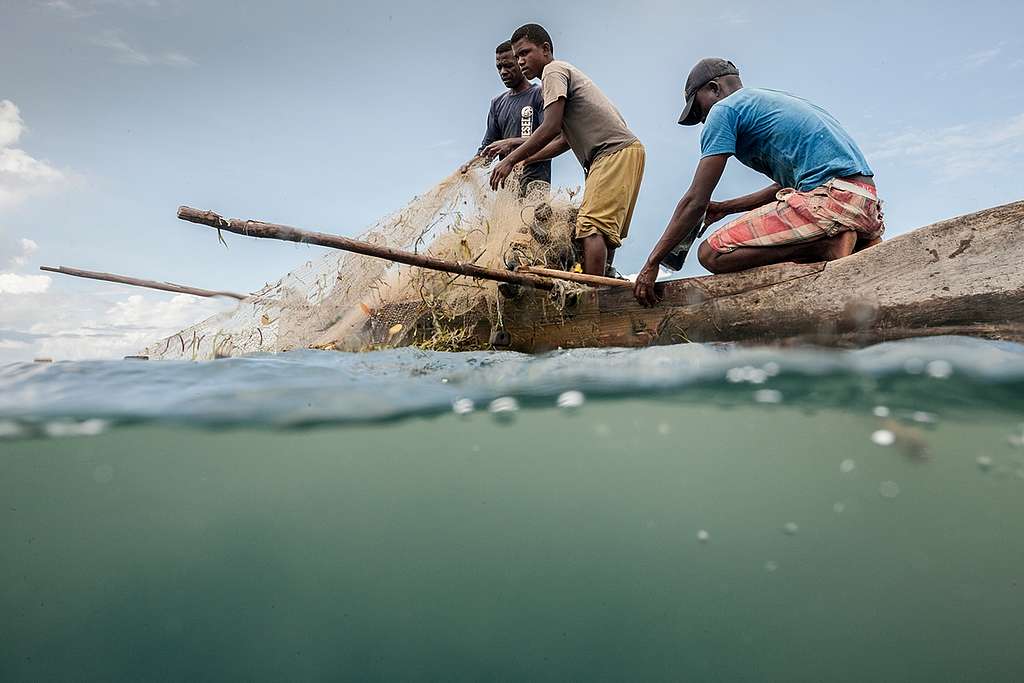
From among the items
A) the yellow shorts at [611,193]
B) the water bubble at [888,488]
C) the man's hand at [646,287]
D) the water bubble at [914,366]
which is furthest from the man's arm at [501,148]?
the water bubble at [888,488]

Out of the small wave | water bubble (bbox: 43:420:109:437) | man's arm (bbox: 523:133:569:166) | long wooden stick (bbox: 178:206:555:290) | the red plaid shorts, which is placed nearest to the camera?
long wooden stick (bbox: 178:206:555:290)

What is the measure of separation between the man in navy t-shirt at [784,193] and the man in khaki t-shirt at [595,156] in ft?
4.09

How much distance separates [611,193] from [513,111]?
2107 millimetres

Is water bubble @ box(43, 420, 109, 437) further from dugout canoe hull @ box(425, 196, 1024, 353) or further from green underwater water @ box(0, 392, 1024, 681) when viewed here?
dugout canoe hull @ box(425, 196, 1024, 353)

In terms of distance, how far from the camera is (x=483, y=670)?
7.17 meters

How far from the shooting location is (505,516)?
6.44m

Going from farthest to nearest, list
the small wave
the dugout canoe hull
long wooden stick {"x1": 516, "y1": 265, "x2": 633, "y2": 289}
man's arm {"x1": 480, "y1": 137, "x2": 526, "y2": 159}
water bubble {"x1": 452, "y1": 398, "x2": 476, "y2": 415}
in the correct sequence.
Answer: man's arm {"x1": 480, "y1": 137, "x2": 526, "y2": 159} < water bubble {"x1": 452, "y1": 398, "x2": 476, "y2": 415} < long wooden stick {"x1": 516, "y1": 265, "x2": 633, "y2": 289} < the small wave < the dugout canoe hull

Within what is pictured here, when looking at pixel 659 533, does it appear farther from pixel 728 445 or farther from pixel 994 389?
pixel 994 389

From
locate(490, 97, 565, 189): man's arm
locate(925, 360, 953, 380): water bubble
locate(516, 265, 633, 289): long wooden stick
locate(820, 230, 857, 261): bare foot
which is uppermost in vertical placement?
locate(490, 97, 565, 189): man's arm

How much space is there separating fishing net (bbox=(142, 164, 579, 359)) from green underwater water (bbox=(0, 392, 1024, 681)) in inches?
37.9

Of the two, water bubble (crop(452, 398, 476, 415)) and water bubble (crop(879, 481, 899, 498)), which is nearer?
water bubble (crop(452, 398, 476, 415))

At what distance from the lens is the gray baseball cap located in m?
4.78

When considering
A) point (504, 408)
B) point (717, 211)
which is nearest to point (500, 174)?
point (717, 211)

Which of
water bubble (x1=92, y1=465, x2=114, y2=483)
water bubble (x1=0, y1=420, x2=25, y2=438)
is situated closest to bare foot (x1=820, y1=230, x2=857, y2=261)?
water bubble (x1=92, y1=465, x2=114, y2=483)
